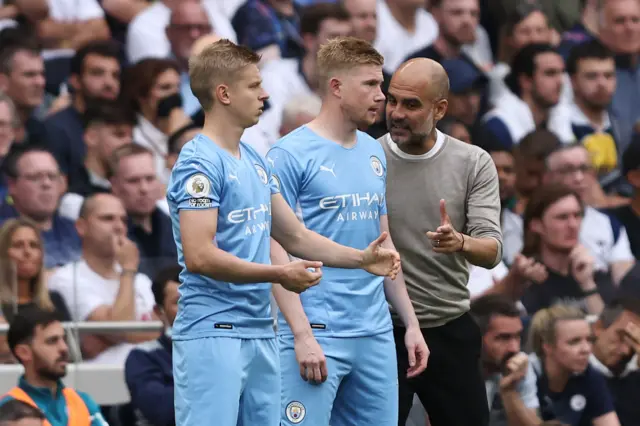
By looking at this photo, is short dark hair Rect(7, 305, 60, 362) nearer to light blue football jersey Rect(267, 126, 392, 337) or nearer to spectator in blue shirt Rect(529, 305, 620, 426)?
light blue football jersey Rect(267, 126, 392, 337)

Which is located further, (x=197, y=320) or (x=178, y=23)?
(x=178, y=23)

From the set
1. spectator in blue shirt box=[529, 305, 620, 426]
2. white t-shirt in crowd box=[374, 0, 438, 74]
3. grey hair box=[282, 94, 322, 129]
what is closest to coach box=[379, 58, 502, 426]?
spectator in blue shirt box=[529, 305, 620, 426]

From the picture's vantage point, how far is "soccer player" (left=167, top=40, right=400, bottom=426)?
13.2ft

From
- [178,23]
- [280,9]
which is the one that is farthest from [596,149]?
[178,23]

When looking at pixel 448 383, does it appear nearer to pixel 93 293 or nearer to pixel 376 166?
pixel 376 166

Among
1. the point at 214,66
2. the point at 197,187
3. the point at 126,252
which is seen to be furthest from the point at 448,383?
the point at 126,252

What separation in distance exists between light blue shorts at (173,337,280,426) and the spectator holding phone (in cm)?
281

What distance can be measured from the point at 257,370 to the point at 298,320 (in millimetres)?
363

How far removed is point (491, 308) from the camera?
23.1ft

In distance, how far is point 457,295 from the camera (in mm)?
5148

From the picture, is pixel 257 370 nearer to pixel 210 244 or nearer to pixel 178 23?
pixel 210 244

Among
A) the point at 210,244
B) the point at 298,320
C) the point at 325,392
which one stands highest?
the point at 210,244

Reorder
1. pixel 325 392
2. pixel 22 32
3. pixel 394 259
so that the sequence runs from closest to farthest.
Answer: pixel 394 259 → pixel 325 392 → pixel 22 32

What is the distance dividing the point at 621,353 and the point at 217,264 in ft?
12.9
